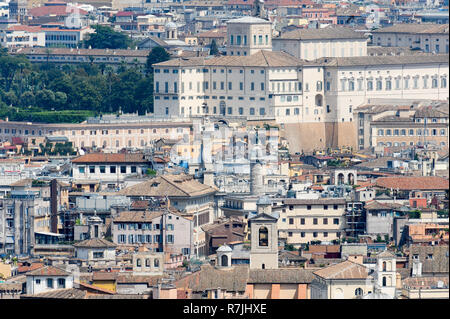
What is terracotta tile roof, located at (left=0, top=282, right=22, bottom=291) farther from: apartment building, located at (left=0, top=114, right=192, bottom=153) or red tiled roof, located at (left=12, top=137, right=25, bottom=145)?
apartment building, located at (left=0, top=114, right=192, bottom=153)

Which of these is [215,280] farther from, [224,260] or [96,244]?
[96,244]

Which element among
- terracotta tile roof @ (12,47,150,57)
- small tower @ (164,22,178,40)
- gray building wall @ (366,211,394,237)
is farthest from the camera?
small tower @ (164,22,178,40)

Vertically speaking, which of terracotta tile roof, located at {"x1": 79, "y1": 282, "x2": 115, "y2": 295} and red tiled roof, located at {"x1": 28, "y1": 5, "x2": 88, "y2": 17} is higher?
terracotta tile roof, located at {"x1": 79, "y1": 282, "x2": 115, "y2": 295}

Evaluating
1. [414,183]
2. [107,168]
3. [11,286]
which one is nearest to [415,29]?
[107,168]

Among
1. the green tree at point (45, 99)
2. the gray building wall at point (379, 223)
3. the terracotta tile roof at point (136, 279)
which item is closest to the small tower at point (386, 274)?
the terracotta tile roof at point (136, 279)

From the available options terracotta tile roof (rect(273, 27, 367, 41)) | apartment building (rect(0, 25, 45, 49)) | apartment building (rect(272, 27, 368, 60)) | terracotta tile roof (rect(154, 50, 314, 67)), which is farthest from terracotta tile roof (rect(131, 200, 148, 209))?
apartment building (rect(0, 25, 45, 49))
